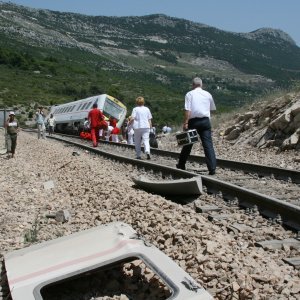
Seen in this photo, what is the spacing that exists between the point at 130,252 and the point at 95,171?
663 centimetres

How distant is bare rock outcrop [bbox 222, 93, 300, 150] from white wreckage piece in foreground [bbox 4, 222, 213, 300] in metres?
10.5

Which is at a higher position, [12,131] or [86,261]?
[86,261]

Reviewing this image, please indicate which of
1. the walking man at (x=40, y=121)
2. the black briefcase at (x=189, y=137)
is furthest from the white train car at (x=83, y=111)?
the black briefcase at (x=189, y=137)

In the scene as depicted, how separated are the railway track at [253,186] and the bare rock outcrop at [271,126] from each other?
3.48m

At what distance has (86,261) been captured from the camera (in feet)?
13.2

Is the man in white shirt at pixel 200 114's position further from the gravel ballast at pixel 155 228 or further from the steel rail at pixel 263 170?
the gravel ballast at pixel 155 228

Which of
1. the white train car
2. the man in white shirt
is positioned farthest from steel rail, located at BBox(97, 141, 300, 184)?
the white train car

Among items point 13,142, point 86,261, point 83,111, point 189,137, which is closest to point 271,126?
point 189,137

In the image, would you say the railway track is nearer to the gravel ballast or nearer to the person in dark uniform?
the gravel ballast

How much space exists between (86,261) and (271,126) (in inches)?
498

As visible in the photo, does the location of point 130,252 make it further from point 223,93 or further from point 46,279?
point 223,93

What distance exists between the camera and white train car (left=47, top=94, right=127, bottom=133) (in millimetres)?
33312

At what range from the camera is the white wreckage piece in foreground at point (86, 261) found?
3564mm

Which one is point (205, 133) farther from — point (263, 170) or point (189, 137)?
point (263, 170)
